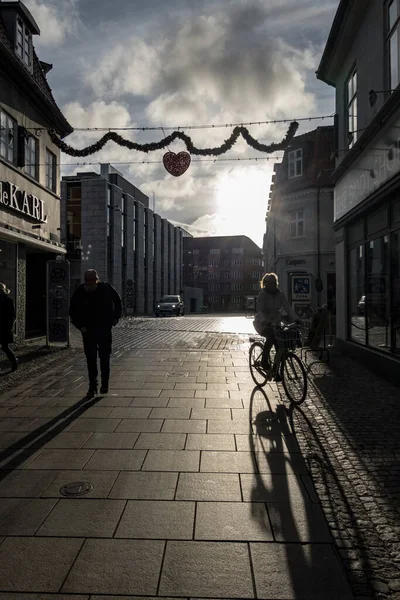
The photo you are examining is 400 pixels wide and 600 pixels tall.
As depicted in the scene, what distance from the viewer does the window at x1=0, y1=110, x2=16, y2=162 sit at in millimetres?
12233

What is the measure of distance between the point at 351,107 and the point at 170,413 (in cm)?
894

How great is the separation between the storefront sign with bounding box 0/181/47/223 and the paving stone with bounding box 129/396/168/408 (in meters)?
7.58

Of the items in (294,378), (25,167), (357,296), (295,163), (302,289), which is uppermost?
(295,163)

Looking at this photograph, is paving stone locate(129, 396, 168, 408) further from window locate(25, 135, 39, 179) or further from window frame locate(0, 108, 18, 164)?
window locate(25, 135, 39, 179)

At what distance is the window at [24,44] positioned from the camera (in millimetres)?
13234

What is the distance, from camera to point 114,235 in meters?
44.1

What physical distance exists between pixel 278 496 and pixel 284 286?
88.5 feet

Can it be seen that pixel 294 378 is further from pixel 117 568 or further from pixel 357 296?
pixel 357 296

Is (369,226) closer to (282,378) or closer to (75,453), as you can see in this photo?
(282,378)

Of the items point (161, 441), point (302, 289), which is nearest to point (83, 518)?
point (161, 441)

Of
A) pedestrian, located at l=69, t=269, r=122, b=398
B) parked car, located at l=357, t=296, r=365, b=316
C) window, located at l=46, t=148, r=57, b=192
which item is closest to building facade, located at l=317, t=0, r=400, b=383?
parked car, located at l=357, t=296, r=365, b=316

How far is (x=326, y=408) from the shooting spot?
620 cm

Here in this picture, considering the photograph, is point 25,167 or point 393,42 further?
point 25,167

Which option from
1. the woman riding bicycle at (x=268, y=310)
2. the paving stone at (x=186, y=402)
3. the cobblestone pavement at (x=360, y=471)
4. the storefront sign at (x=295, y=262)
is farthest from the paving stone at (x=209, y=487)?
the storefront sign at (x=295, y=262)
